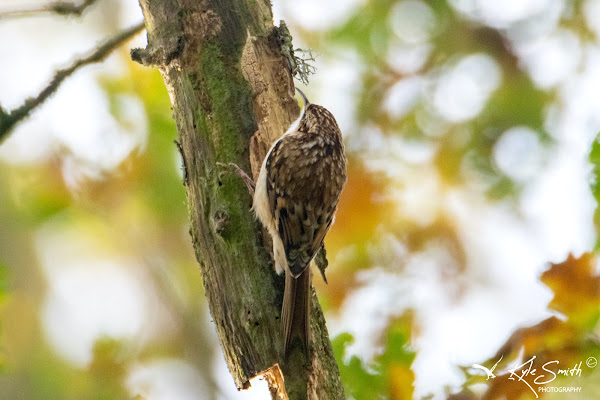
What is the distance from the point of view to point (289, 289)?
235 cm

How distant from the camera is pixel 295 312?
A: 2.32m

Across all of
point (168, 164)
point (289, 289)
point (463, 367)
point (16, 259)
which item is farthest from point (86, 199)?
point (463, 367)

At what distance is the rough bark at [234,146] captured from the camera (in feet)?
7.61

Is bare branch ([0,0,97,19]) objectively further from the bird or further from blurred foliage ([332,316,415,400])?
blurred foliage ([332,316,415,400])

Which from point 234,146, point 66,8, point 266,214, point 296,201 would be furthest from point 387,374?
point 66,8

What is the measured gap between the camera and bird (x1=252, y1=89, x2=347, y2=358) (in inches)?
92.8

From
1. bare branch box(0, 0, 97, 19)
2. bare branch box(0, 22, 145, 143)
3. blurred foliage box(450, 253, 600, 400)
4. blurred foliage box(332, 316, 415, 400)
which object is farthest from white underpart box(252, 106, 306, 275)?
bare branch box(0, 0, 97, 19)

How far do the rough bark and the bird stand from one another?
0.05 meters

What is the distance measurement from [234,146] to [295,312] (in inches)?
27.7

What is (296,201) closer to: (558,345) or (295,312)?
(295,312)

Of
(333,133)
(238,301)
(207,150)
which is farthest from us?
(333,133)

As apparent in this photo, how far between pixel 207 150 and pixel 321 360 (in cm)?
92

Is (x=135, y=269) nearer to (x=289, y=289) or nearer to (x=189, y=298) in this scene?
(x=189, y=298)
